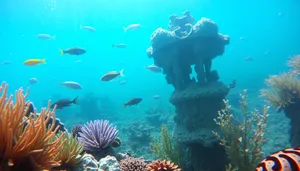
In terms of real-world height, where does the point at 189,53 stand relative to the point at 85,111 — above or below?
below

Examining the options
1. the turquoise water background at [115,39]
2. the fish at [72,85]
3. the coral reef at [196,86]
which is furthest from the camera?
the turquoise water background at [115,39]

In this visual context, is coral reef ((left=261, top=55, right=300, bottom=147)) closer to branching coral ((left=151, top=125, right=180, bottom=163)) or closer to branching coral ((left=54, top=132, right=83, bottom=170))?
branching coral ((left=151, top=125, right=180, bottom=163))

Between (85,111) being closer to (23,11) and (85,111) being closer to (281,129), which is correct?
(281,129)

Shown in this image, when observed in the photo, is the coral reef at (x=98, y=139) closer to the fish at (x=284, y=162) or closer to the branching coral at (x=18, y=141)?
the branching coral at (x=18, y=141)

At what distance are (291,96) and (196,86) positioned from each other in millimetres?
3719

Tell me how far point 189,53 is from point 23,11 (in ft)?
146

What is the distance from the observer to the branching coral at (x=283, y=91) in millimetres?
8680

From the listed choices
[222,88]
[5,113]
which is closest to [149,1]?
[222,88]

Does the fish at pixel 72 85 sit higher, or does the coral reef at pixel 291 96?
the fish at pixel 72 85

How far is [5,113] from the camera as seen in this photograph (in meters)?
1.76

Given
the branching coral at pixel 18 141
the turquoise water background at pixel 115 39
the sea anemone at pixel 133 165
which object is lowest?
the sea anemone at pixel 133 165

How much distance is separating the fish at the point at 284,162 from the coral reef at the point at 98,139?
10.0 feet

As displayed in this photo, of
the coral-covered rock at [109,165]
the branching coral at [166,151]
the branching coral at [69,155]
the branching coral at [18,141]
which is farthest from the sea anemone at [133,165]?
the branching coral at [166,151]

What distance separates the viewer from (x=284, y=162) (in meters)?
2.04
